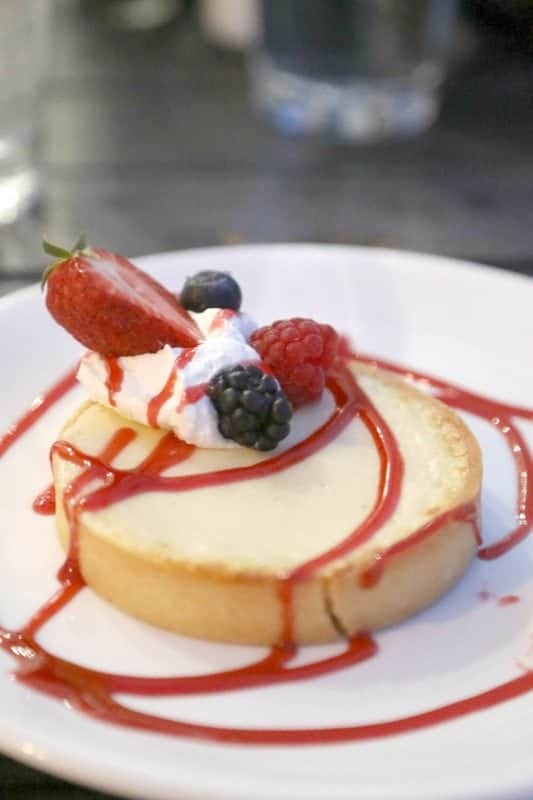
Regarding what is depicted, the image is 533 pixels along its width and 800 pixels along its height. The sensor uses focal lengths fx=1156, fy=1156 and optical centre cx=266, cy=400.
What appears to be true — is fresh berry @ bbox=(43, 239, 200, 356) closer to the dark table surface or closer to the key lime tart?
the key lime tart

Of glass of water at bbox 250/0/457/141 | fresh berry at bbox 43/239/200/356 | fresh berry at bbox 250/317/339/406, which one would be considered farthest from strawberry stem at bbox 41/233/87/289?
glass of water at bbox 250/0/457/141

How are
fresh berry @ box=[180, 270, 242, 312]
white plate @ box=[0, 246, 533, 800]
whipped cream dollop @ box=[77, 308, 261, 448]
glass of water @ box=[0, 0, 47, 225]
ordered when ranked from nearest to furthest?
white plate @ box=[0, 246, 533, 800] < whipped cream dollop @ box=[77, 308, 261, 448] < fresh berry @ box=[180, 270, 242, 312] < glass of water @ box=[0, 0, 47, 225]

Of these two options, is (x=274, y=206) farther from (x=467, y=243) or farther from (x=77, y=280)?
(x=77, y=280)

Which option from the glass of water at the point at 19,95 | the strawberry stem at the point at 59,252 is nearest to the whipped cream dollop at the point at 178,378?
the strawberry stem at the point at 59,252

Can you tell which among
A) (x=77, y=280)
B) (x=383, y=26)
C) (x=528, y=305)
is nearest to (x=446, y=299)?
(x=528, y=305)

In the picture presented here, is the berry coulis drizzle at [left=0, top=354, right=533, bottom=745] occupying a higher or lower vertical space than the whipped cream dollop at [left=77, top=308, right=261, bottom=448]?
lower

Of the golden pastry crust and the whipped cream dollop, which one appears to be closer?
the golden pastry crust

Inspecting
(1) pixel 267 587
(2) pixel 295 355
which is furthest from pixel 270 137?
(1) pixel 267 587
